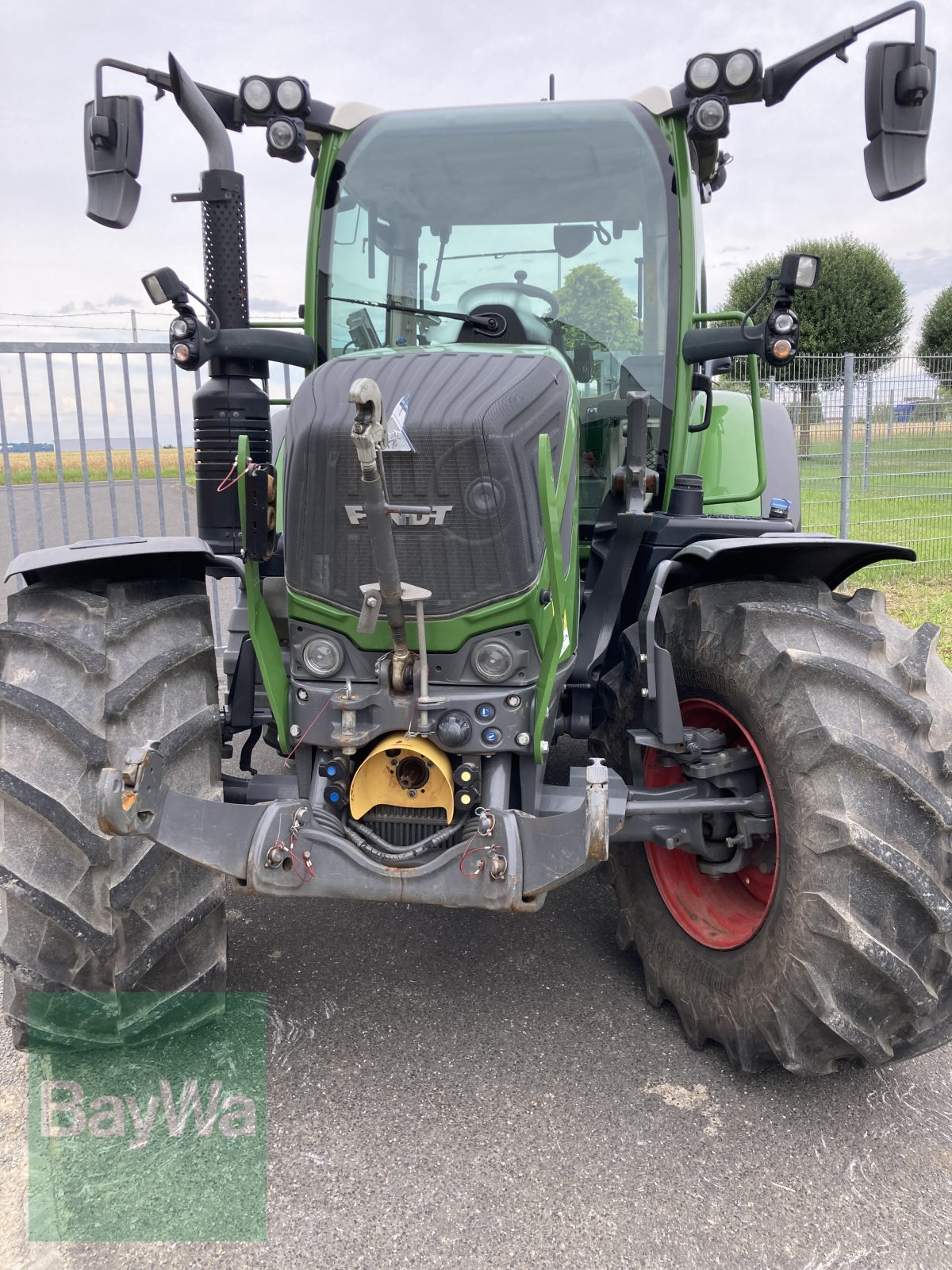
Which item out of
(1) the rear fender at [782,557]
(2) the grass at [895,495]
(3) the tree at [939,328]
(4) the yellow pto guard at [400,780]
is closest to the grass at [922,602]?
(2) the grass at [895,495]

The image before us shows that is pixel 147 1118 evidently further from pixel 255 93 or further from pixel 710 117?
pixel 710 117

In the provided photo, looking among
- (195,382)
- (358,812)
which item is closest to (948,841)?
(358,812)

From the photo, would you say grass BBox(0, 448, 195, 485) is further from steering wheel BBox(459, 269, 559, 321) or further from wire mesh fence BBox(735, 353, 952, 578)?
wire mesh fence BBox(735, 353, 952, 578)

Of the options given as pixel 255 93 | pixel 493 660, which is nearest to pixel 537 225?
pixel 255 93

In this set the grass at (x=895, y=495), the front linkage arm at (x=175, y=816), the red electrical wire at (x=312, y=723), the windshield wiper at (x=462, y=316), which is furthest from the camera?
the grass at (x=895, y=495)

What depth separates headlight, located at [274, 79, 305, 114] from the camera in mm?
3232

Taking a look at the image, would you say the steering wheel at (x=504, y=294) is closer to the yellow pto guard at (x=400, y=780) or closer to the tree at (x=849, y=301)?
the yellow pto guard at (x=400, y=780)

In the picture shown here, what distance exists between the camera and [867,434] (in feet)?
31.1

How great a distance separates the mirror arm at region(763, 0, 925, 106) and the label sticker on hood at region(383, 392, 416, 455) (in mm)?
1803

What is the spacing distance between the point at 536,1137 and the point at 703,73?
309 centimetres

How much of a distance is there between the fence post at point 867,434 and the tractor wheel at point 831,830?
7372 millimetres

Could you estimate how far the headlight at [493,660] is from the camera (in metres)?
2.34

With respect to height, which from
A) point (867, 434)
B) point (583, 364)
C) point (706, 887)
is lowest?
point (706, 887)

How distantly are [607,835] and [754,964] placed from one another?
27.1 inches
